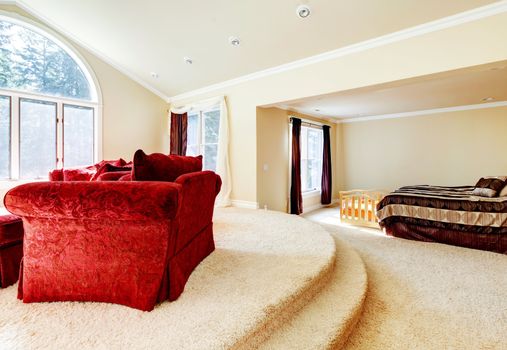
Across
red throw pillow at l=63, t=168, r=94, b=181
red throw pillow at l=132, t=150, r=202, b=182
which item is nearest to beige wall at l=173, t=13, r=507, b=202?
red throw pillow at l=63, t=168, r=94, b=181

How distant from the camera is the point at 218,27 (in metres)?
3.24

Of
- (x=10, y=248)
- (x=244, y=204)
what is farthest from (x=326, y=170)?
(x=10, y=248)

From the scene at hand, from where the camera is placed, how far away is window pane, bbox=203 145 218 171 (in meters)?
5.05

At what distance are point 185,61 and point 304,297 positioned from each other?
13.1ft

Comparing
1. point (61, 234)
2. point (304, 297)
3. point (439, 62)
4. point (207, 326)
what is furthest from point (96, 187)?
point (439, 62)

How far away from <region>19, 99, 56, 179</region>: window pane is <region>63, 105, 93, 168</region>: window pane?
173 millimetres

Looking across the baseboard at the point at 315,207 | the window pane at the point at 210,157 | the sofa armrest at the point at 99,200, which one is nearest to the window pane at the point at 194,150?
the window pane at the point at 210,157

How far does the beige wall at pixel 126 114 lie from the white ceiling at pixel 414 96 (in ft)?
9.53

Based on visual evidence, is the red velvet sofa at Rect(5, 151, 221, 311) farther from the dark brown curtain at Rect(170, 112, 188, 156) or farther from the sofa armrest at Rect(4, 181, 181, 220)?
the dark brown curtain at Rect(170, 112, 188, 156)

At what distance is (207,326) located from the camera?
1251mm

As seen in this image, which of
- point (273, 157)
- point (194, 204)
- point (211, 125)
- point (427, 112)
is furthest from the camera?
point (427, 112)

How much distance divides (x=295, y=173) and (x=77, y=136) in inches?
167

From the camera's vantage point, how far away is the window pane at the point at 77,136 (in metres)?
4.52

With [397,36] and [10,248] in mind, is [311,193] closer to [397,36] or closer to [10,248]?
[397,36]
